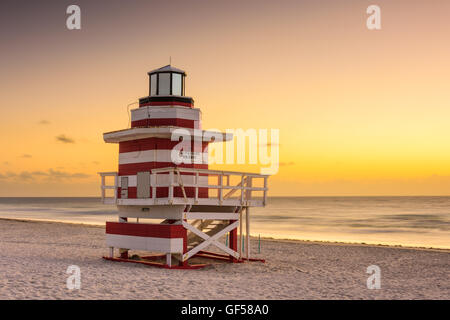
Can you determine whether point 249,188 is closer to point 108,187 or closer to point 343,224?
point 108,187

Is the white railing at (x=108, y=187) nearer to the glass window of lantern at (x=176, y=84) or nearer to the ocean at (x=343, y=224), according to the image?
the glass window of lantern at (x=176, y=84)

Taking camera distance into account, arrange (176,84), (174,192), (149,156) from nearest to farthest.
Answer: (174,192) → (149,156) → (176,84)

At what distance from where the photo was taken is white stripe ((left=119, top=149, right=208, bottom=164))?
14.0m

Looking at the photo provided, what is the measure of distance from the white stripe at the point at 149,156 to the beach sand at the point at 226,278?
305 centimetres

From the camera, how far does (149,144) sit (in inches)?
557

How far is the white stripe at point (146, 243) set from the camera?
43.3ft

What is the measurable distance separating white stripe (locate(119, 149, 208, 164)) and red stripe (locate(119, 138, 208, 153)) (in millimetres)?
94

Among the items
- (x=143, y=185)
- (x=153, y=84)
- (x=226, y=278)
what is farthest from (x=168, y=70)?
(x=226, y=278)

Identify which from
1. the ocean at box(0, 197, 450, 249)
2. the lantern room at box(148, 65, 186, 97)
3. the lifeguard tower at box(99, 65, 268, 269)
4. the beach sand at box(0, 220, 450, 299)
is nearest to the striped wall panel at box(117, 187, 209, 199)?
the lifeguard tower at box(99, 65, 268, 269)

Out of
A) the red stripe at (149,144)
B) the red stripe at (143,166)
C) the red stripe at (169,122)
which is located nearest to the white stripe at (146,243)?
the red stripe at (143,166)

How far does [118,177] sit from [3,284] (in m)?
5.59

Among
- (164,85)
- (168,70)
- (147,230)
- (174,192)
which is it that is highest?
(168,70)

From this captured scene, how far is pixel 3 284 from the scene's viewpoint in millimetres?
9742

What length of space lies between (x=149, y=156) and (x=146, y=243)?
2.50m
